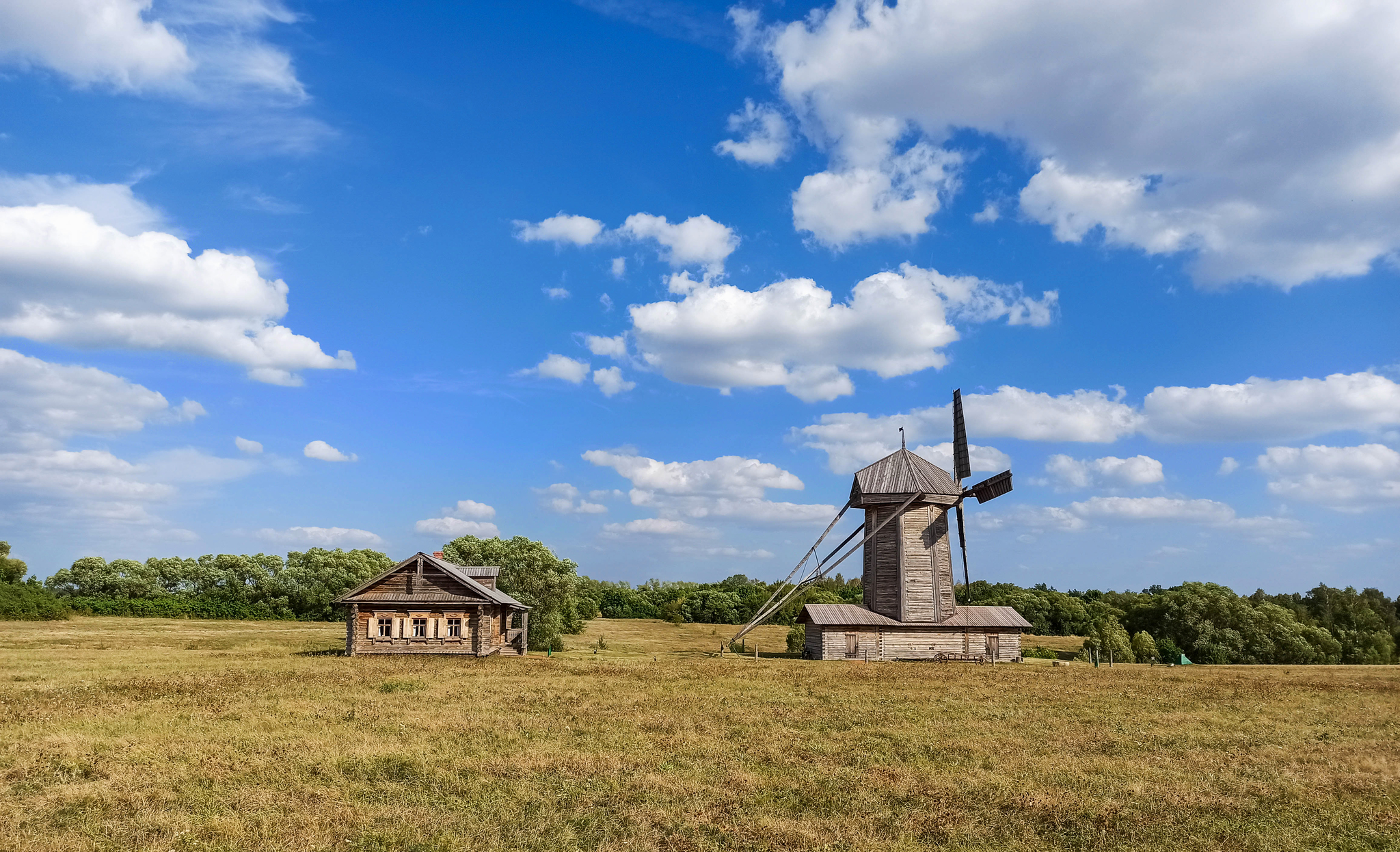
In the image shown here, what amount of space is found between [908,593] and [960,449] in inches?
482

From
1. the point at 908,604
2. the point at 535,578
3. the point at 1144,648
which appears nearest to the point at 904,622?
the point at 908,604

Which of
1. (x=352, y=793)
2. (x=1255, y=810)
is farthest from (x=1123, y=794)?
(x=352, y=793)

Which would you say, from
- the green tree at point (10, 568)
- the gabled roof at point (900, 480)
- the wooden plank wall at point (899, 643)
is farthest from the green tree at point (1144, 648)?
the green tree at point (10, 568)

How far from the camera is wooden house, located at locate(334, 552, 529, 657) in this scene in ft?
150

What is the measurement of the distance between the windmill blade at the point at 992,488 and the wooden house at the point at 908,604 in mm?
1834

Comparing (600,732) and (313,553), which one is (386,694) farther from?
(313,553)

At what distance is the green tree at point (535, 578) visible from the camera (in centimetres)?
5484

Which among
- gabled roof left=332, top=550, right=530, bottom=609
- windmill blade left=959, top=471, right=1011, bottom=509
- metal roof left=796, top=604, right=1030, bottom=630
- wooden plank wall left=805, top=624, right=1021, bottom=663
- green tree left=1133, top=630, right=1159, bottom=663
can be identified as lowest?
green tree left=1133, top=630, right=1159, bottom=663

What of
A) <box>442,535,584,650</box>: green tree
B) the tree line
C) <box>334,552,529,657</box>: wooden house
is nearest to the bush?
the tree line

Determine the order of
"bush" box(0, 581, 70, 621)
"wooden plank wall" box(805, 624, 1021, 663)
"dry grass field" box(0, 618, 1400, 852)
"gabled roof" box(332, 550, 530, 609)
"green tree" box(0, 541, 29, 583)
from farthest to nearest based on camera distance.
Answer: "green tree" box(0, 541, 29, 583)
"bush" box(0, 581, 70, 621)
"wooden plank wall" box(805, 624, 1021, 663)
"gabled roof" box(332, 550, 530, 609)
"dry grass field" box(0, 618, 1400, 852)

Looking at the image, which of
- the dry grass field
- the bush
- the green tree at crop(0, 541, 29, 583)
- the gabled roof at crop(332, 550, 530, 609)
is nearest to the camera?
the dry grass field

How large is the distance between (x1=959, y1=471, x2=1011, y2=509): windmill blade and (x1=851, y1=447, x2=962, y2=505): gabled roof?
1.38 metres

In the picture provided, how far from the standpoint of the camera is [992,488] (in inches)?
2106

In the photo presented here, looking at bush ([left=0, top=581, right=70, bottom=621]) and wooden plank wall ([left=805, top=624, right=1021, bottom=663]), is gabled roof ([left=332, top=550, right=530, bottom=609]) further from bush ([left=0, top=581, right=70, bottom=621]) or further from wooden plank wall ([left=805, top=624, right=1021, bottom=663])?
bush ([left=0, top=581, right=70, bottom=621])
